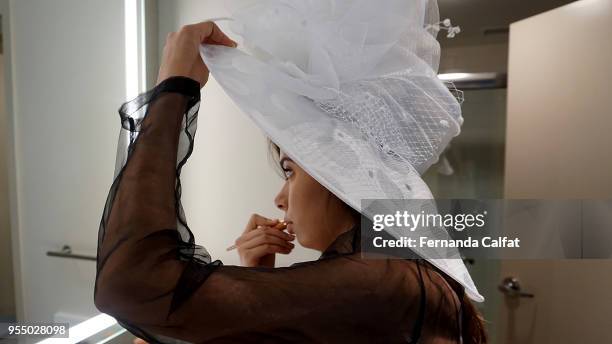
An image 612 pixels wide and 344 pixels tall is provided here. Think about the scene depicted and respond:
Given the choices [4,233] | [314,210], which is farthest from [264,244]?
[4,233]

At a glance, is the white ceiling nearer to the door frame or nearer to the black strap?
the black strap

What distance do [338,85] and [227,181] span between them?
562mm

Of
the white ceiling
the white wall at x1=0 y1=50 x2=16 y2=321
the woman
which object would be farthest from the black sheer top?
the white ceiling

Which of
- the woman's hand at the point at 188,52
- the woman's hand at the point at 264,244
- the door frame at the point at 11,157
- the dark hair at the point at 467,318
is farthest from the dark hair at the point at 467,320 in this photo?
the door frame at the point at 11,157

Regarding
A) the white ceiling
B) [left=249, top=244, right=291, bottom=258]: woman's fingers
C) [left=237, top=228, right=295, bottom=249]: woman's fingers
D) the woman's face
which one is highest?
the white ceiling

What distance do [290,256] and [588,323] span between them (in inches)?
26.9

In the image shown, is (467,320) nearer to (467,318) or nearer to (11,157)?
(467,318)

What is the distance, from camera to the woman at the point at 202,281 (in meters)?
0.29

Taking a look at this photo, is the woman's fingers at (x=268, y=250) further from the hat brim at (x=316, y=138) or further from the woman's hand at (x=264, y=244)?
the hat brim at (x=316, y=138)

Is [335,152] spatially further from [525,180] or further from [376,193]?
[525,180]

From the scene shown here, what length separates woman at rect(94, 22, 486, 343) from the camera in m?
0.29

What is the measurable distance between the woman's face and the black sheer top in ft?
0.17

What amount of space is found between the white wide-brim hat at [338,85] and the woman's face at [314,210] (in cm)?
8

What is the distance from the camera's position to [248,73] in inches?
14.8
